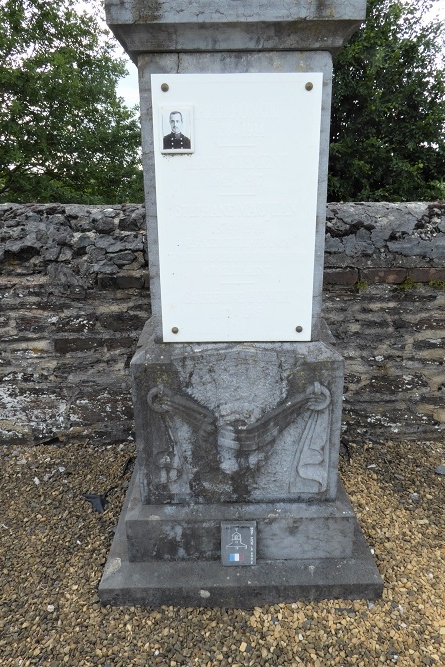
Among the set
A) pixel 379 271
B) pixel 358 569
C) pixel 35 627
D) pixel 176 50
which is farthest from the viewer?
pixel 379 271

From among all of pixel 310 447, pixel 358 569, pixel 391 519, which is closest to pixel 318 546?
pixel 358 569

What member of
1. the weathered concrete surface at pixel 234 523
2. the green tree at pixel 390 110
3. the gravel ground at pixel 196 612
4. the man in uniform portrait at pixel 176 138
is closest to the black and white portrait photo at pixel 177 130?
the man in uniform portrait at pixel 176 138

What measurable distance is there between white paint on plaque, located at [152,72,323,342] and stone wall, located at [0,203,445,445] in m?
1.12

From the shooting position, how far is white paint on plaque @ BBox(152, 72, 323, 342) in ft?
5.98

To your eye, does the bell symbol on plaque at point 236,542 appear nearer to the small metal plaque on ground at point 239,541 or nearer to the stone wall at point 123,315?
the small metal plaque on ground at point 239,541

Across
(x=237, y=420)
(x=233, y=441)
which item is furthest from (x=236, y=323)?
(x=233, y=441)

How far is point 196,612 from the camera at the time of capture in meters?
2.05

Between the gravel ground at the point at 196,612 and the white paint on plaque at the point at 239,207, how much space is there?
1.28 m

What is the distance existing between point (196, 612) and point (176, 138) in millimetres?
2114

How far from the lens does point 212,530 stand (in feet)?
7.15

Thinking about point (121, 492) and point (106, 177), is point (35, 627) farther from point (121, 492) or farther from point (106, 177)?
point (106, 177)

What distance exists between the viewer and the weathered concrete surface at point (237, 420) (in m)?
2.10

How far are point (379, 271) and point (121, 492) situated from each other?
231cm

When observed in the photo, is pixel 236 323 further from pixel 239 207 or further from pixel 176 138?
pixel 176 138
